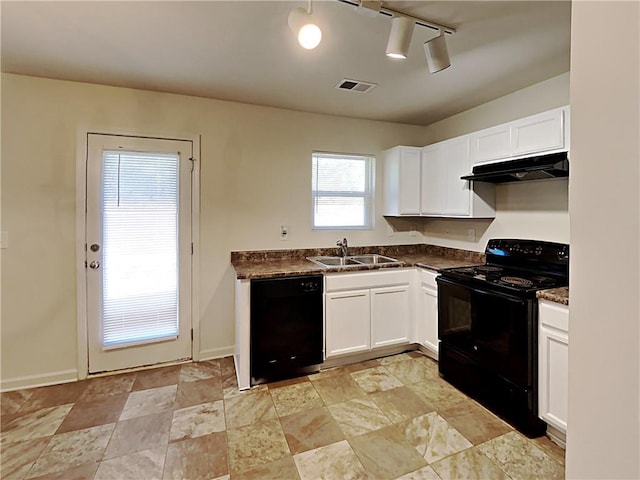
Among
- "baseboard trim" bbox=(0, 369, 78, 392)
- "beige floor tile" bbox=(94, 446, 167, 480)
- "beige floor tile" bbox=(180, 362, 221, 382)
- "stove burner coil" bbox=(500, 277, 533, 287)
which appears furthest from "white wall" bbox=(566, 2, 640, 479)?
"baseboard trim" bbox=(0, 369, 78, 392)

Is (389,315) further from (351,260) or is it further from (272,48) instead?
(272,48)

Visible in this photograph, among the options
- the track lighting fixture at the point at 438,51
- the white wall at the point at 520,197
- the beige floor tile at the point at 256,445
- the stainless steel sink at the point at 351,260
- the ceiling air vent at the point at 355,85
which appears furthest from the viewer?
the stainless steel sink at the point at 351,260

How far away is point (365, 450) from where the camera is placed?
6.12ft

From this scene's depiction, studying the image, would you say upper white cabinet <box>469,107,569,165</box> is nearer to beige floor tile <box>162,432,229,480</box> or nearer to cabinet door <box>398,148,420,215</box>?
cabinet door <box>398,148,420,215</box>

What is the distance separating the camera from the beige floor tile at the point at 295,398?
2.27m

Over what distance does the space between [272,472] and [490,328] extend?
166cm

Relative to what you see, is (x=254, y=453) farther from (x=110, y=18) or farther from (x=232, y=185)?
(x=110, y=18)

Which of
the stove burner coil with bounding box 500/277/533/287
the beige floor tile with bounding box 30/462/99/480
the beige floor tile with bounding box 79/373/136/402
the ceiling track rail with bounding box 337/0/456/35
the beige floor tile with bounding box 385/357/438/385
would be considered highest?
the ceiling track rail with bounding box 337/0/456/35

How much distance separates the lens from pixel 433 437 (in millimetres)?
1967

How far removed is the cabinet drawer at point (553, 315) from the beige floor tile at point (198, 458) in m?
2.02

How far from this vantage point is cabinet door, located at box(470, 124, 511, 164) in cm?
256

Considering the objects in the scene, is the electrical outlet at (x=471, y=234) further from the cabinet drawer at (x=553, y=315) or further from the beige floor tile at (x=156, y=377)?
the beige floor tile at (x=156, y=377)

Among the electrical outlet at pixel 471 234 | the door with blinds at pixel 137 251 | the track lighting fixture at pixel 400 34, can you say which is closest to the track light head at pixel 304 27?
the track lighting fixture at pixel 400 34

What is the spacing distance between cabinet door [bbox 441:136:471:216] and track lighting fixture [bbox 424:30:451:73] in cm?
114
